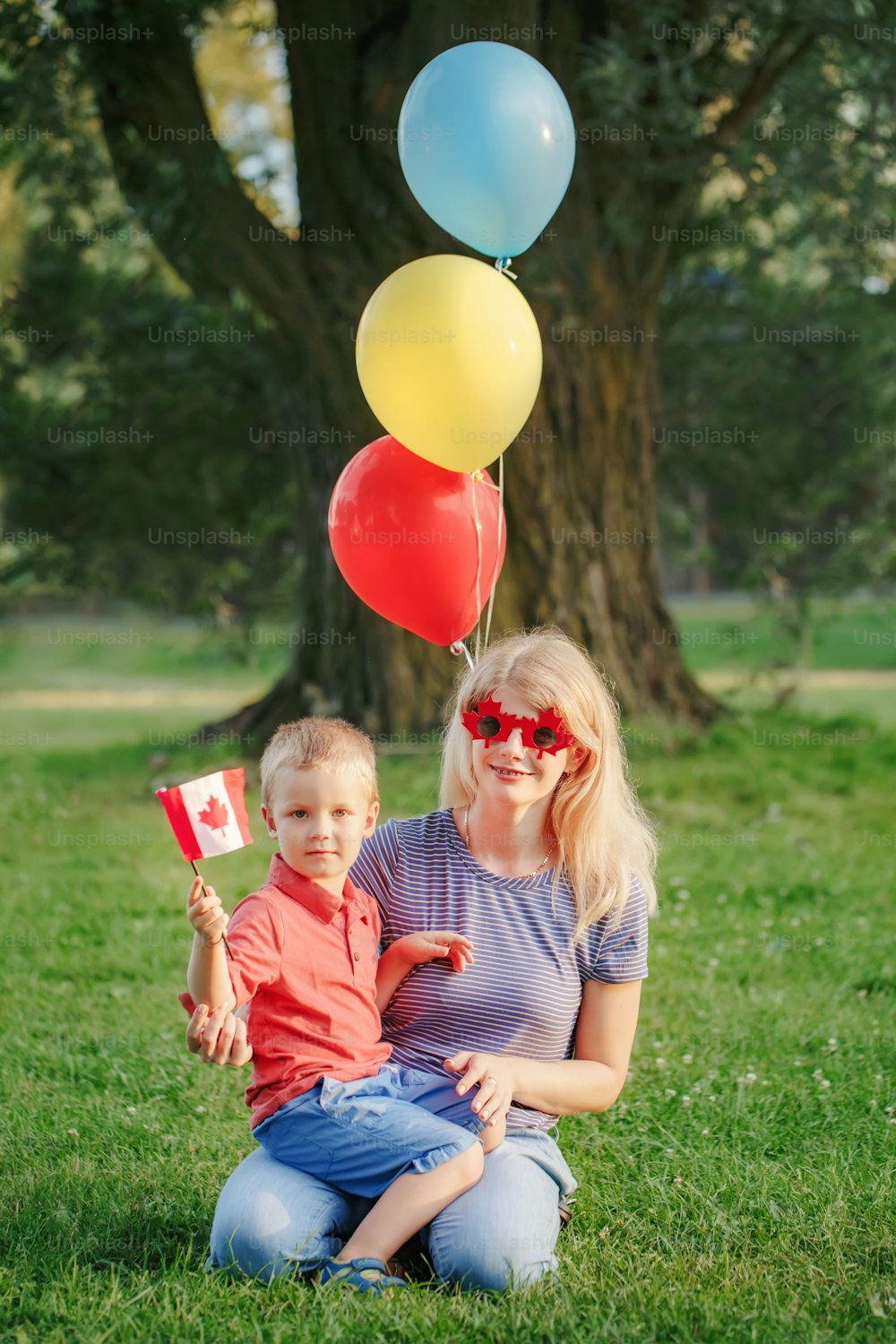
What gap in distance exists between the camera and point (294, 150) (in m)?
7.83

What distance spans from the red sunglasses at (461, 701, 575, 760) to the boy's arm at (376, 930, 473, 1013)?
401 millimetres

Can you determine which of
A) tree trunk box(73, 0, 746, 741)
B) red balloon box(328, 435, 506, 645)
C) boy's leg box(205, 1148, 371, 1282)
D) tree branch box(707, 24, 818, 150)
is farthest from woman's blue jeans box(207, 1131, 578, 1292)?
tree branch box(707, 24, 818, 150)

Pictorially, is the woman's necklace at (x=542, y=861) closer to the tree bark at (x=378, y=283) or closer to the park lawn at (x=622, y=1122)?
the park lawn at (x=622, y=1122)

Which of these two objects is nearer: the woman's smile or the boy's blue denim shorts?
the boy's blue denim shorts

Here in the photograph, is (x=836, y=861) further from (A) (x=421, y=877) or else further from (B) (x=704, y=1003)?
(A) (x=421, y=877)

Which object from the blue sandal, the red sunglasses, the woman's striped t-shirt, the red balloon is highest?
the red balloon

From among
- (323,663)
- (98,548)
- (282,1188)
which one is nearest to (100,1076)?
(282,1188)

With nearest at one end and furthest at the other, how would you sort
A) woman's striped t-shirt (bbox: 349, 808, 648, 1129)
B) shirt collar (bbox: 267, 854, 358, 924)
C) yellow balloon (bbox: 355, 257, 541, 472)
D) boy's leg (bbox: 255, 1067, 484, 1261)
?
1. boy's leg (bbox: 255, 1067, 484, 1261)
2. shirt collar (bbox: 267, 854, 358, 924)
3. woman's striped t-shirt (bbox: 349, 808, 648, 1129)
4. yellow balloon (bbox: 355, 257, 541, 472)

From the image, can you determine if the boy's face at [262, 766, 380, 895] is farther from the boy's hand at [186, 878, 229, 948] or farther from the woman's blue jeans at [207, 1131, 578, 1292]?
the woman's blue jeans at [207, 1131, 578, 1292]

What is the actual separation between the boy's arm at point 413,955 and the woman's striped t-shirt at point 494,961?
1.2 inches

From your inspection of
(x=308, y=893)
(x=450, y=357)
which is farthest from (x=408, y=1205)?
(x=450, y=357)

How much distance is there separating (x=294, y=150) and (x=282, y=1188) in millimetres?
6585

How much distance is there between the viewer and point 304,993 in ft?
Result: 8.42

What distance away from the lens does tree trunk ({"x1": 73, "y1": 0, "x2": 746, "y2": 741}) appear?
7312 millimetres
